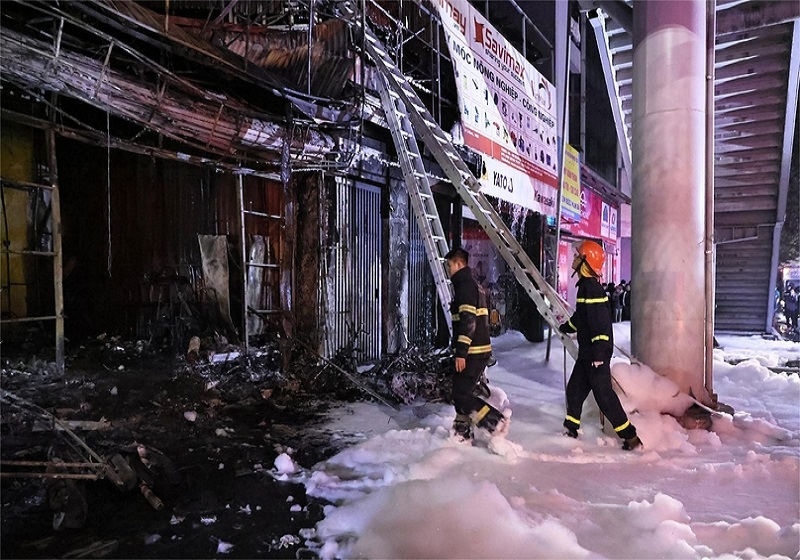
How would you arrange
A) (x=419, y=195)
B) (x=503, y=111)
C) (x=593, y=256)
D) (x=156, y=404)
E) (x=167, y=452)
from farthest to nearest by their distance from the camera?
(x=503, y=111)
(x=419, y=195)
(x=156, y=404)
(x=593, y=256)
(x=167, y=452)

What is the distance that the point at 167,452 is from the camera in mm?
4406

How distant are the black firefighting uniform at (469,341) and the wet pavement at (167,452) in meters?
1.30

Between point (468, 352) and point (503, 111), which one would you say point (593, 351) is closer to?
point (468, 352)

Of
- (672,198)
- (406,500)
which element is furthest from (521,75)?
(406,500)

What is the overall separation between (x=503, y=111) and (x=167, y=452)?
832 centimetres

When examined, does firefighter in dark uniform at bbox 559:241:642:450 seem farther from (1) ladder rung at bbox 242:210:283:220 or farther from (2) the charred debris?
(1) ladder rung at bbox 242:210:283:220

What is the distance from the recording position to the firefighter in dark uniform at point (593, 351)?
15.7 feet

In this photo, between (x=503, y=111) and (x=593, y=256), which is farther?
(x=503, y=111)

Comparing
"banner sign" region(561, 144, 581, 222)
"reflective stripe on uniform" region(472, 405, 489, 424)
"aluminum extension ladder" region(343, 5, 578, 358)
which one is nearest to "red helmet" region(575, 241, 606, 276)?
"aluminum extension ladder" region(343, 5, 578, 358)

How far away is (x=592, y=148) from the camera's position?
17.2 meters

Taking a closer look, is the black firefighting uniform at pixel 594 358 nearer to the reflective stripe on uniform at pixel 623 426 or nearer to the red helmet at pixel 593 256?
the reflective stripe on uniform at pixel 623 426

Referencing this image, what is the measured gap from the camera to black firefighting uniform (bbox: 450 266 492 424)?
486 centimetres

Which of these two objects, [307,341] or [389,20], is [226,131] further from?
[389,20]

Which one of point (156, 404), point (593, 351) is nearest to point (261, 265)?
point (156, 404)
